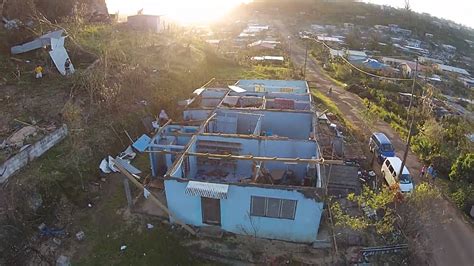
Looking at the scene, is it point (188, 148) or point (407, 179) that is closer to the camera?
point (188, 148)

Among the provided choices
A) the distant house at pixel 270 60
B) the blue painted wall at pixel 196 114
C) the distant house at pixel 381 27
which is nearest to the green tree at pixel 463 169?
the blue painted wall at pixel 196 114

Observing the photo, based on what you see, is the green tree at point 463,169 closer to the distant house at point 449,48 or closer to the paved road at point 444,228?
the paved road at point 444,228

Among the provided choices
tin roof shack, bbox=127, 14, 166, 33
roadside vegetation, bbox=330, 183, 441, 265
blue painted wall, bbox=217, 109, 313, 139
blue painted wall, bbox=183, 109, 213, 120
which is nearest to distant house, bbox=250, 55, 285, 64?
tin roof shack, bbox=127, 14, 166, 33

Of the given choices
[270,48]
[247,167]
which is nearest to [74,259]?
[247,167]

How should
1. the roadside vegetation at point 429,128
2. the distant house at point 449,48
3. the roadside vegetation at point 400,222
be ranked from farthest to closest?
1. the distant house at point 449,48
2. the roadside vegetation at point 429,128
3. the roadside vegetation at point 400,222

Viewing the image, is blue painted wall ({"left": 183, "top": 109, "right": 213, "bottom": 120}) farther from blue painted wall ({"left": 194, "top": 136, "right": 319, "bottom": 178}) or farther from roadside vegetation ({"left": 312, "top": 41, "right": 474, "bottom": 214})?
roadside vegetation ({"left": 312, "top": 41, "right": 474, "bottom": 214})

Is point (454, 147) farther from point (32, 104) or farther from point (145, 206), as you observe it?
point (32, 104)
